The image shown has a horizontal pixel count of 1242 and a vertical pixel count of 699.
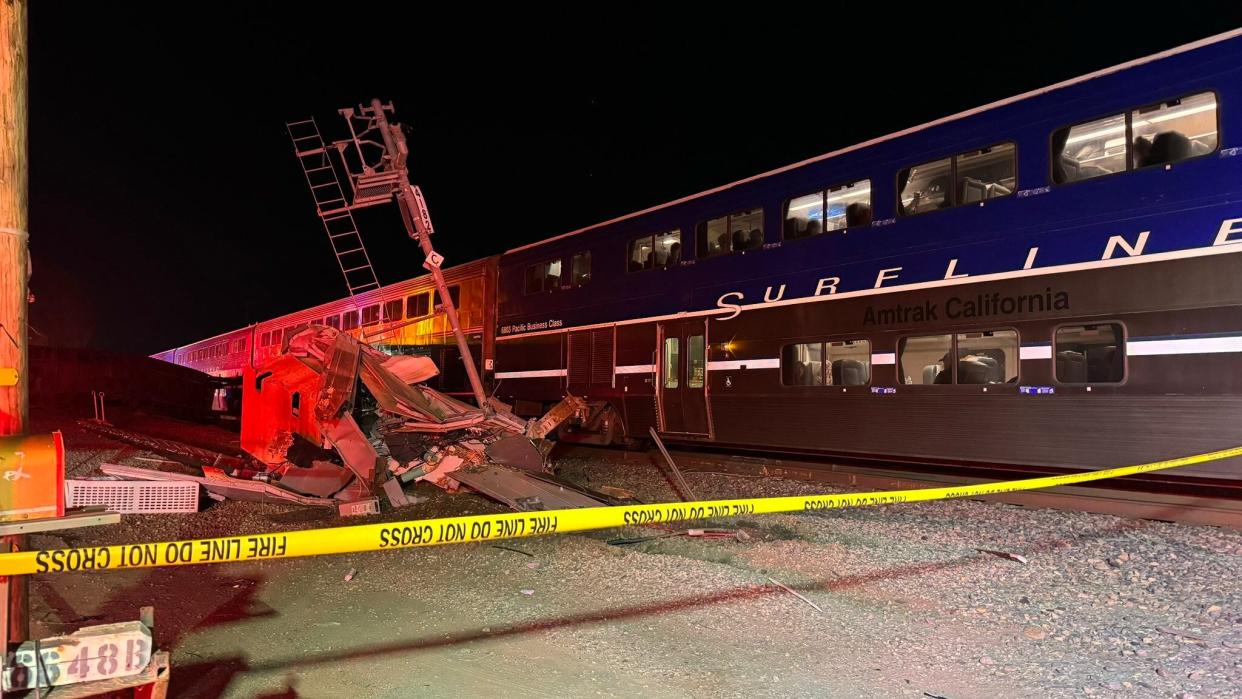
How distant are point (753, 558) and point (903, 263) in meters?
5.10

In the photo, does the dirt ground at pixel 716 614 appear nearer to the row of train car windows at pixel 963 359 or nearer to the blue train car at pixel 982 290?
the blue train car at pixel 982 290

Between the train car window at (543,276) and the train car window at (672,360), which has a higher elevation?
the train car window at (543,276)

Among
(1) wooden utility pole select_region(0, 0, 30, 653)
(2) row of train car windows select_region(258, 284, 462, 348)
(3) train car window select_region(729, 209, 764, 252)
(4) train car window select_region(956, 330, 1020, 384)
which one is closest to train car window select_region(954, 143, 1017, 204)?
(4) train car window select_region(956, 330, 1020, 384)

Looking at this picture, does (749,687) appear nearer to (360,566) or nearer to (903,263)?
(360,566)

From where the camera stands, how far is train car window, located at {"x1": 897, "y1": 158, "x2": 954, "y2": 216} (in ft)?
32.2

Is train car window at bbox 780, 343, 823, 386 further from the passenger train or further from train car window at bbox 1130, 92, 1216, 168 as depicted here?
train car window at bbox 1130, 92, 1216, 168

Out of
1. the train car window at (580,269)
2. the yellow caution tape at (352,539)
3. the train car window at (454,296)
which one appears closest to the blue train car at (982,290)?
the train car window at (580,269)

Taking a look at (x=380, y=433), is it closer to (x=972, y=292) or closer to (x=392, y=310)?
(x=972, y=292)

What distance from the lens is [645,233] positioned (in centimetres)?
1428

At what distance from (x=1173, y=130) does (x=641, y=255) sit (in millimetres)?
8474

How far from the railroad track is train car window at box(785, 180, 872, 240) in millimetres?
3571

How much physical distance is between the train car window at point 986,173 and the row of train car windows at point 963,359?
178 cm

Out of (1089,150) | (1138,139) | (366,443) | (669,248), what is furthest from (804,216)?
(366,443)

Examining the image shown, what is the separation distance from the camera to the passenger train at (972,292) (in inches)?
298
